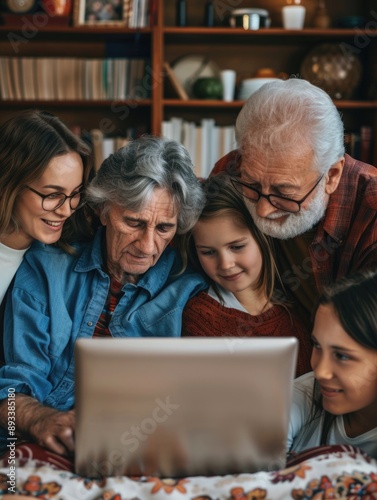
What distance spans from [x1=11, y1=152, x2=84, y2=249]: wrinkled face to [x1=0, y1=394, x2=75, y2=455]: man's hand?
459mm

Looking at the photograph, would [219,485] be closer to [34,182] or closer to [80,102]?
[34,182]

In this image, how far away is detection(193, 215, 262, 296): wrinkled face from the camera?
187cm

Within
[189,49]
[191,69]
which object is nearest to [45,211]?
[191,69]

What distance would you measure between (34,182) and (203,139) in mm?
2374

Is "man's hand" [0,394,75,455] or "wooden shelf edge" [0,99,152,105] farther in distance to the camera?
"wooden shelf edge" [0,99,152,105]

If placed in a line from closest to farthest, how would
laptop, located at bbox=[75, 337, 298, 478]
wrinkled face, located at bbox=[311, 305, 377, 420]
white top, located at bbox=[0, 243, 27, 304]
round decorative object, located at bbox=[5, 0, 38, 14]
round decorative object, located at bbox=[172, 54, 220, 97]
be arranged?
laptop, located at bbox=[75, 337, 298, 478], wrinkled face, located at bbox=[311, 305, 377, 420], white top, located at bbox=[0, 243, 27, 304], round decorative object, located at bbox=[5, 0, 38, 14], round decorative object, located at bbox=[172, 54, 220, 97]

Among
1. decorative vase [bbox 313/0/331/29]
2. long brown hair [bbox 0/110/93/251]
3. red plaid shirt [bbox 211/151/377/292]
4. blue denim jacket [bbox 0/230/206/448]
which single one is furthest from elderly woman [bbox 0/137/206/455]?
decorative vase [bbox 313/0/331/29]

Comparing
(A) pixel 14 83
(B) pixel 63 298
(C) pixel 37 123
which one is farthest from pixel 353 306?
(A) pixel 14 83

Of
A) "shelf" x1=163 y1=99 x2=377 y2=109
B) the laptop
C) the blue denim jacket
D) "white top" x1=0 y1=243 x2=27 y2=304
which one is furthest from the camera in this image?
"shelf" x1=163 y1=99 x2=377 y2=109

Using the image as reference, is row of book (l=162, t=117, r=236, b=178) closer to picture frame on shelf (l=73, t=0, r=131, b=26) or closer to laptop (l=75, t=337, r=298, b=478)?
picture frame on shelf (l=73, t=0, r=131, b=26)

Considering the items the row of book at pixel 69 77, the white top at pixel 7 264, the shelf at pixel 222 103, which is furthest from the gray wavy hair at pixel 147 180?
the row of book at pixel 69 77

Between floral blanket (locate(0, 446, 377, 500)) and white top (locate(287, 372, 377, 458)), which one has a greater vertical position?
floral blanket (locate(0, 446, 377, 500))

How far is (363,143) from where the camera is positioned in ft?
13.5

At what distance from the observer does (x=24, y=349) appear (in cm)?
179
